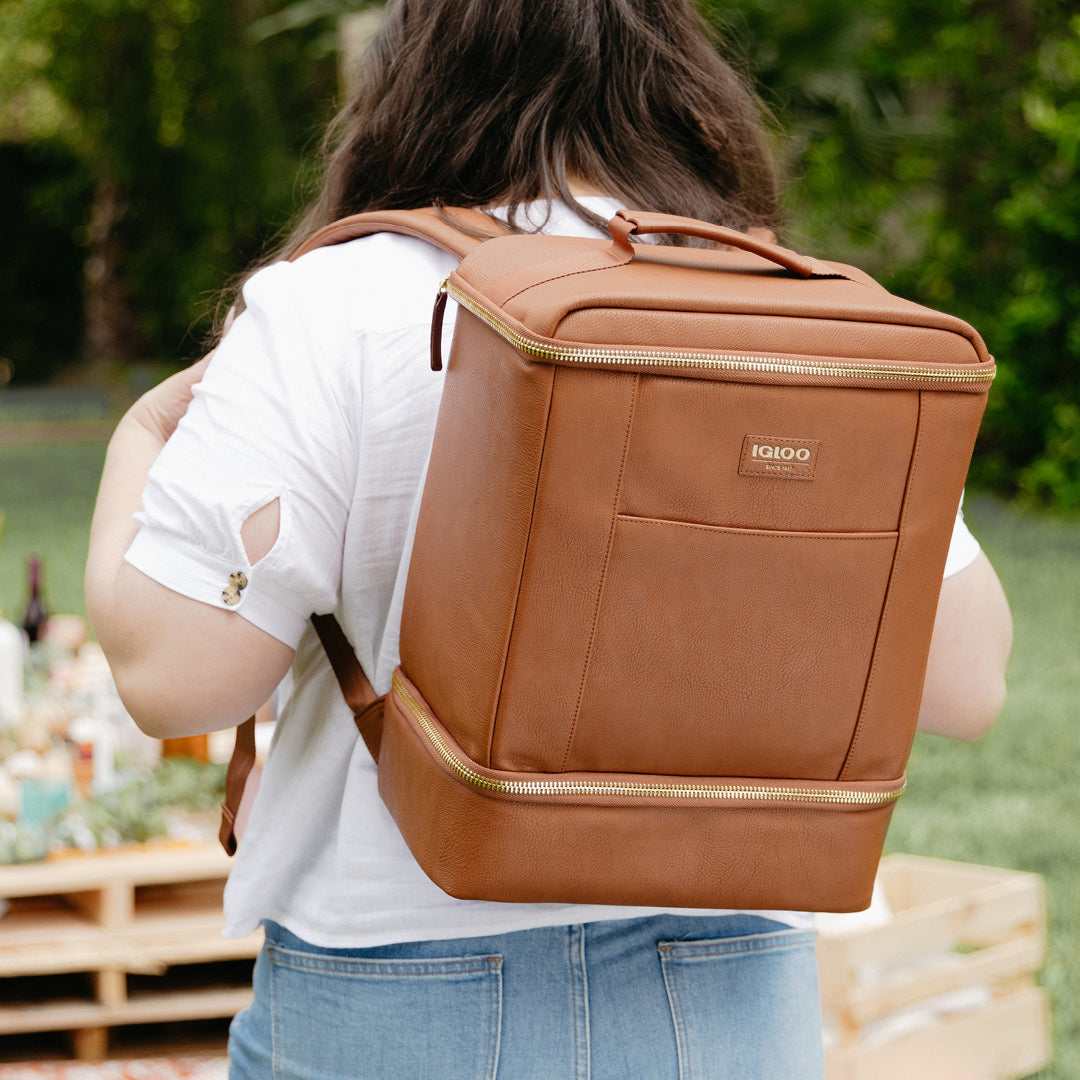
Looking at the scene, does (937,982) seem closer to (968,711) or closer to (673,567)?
(968,711)

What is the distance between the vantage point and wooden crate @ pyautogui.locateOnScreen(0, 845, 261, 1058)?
2.55m

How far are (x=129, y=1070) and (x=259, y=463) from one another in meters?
2.12

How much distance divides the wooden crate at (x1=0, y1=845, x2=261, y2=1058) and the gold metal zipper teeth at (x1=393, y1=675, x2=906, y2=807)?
5.61ft

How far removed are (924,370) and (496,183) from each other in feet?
1.32

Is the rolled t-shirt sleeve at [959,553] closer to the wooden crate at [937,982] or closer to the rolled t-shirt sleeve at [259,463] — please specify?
the rolled t-shirt sleeve at [259,463]

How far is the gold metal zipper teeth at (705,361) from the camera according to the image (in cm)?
81

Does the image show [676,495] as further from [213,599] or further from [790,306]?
[213,599]

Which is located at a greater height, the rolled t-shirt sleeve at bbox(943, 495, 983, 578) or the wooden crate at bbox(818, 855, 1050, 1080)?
the rolled t-shirt sleeve at bbox(943, 495, 983, 578)

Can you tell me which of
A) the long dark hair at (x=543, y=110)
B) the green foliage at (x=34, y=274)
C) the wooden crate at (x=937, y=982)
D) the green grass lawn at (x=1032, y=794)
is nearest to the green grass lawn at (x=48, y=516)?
the green grass lawn at (x=1032, y=794)

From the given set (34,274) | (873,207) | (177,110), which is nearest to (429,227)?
(873,207)

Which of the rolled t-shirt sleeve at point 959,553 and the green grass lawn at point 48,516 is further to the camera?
the green grass lawn at point 48,516

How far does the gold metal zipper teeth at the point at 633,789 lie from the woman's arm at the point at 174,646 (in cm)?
12

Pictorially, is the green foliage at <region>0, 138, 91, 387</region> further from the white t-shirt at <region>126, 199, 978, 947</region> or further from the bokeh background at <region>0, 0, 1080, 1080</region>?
the white t-shirt at <region>126, 199, 978, 947</region>

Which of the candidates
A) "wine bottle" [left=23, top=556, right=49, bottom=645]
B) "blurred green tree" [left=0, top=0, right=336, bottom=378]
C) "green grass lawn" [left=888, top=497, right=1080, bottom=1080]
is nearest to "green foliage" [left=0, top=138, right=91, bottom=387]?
"blurred green tree" [left=0, top=0, right=336, bottom=378]
